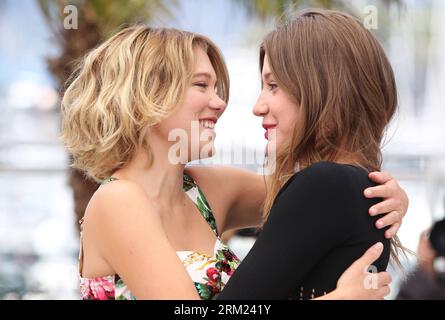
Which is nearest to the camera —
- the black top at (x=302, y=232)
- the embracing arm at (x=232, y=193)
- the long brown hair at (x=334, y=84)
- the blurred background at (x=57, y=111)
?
the black top at (x=302, y=232)

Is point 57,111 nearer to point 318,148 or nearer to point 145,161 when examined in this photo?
point 145,161

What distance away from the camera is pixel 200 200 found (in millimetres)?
2543

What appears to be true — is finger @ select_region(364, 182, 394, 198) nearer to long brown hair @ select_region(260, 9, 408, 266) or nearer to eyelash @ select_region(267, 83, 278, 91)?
long brown hair @ select_region(260, 9, 408, 266)

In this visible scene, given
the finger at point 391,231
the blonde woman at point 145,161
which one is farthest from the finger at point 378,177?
the finger at point 391,231

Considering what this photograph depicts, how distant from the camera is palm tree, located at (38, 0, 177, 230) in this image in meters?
4.75

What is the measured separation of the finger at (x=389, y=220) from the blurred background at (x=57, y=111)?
3.08m

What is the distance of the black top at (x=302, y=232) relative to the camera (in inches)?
72.6

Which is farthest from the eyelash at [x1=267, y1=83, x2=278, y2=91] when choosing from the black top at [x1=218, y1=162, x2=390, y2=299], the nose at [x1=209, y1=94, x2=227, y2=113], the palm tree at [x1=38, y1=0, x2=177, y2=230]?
the palm tree at [x1=38, y1=0, x2=177, y2=230]

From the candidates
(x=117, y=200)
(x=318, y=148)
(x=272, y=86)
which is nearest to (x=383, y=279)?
(x=318, y=148)

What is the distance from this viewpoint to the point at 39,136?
9758 mm

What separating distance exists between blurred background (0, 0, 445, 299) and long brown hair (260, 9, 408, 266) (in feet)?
9.21

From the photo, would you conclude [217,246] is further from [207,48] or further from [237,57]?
[237,57]

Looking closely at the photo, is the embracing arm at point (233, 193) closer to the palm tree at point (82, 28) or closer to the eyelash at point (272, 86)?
the eyelash at point (272, 86)
